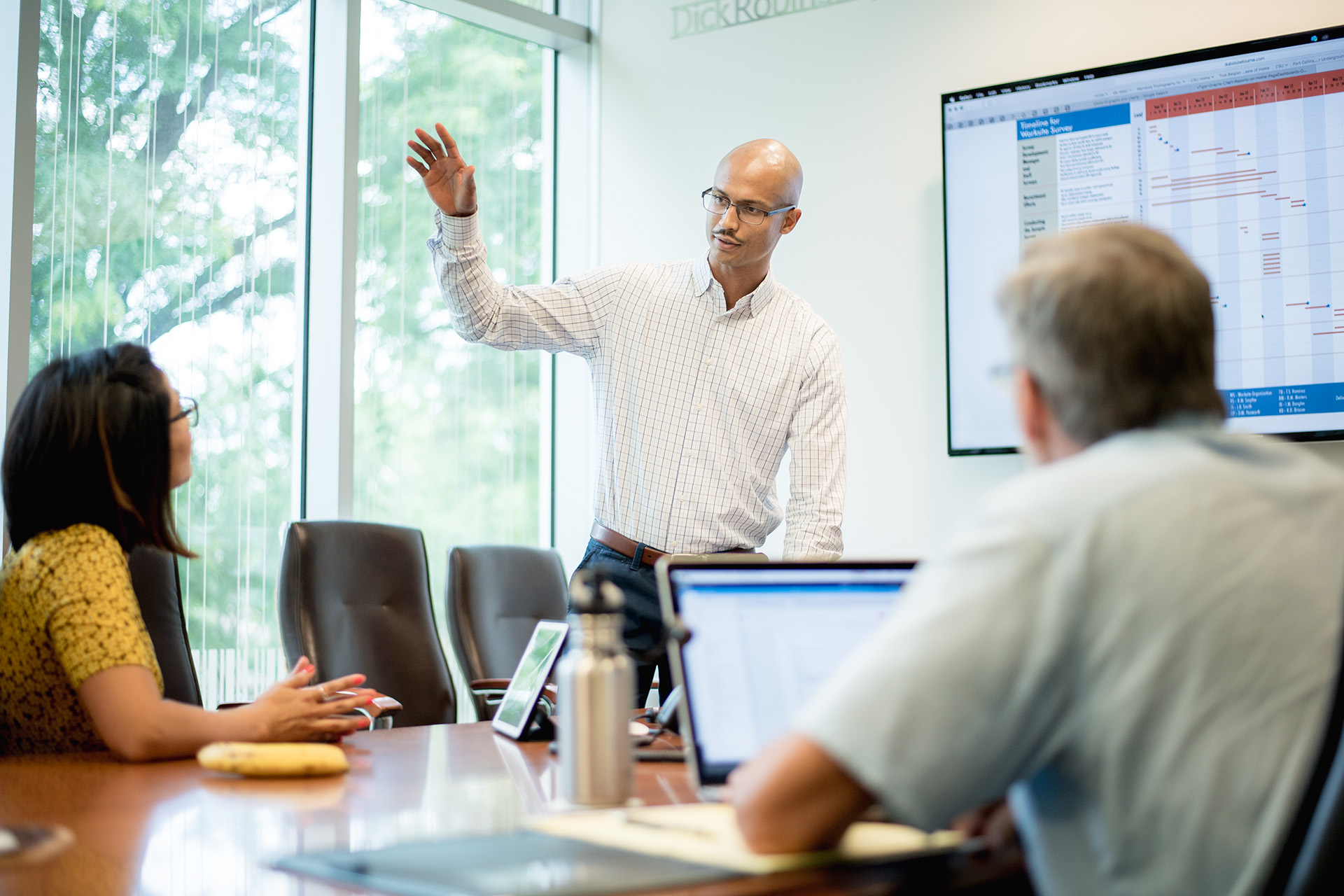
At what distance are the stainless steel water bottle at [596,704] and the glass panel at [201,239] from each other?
9.42 feet

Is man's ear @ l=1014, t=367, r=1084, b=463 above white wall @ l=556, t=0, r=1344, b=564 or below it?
below

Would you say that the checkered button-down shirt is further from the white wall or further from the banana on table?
the banana on table

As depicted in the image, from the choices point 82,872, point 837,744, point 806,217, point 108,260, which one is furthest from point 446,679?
point 837,744

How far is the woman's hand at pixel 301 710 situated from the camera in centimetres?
188

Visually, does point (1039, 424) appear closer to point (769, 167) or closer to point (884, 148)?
point (769, 167)

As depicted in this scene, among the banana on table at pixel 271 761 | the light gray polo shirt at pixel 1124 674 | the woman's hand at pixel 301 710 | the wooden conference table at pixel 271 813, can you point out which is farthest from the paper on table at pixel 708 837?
the woman's hand at pixel 301 710

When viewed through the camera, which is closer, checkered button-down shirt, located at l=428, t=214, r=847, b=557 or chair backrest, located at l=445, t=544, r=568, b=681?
checkered button-down shirt, located at l=428, t=214, r=847, b=557

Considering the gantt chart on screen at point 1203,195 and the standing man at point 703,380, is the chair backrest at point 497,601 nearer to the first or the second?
the standing man at point 703,380

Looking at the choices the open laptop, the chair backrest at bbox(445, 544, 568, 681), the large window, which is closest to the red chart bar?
the chair backrest at bbox(445, 544, 568, 681)

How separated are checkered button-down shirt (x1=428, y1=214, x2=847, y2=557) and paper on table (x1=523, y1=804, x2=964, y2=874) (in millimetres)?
1757

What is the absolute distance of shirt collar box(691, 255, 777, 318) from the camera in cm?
333

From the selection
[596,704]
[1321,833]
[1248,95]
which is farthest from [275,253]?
[1321,833]

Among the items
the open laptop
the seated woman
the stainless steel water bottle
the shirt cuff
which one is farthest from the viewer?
the shirt cuff

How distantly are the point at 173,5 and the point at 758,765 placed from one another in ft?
12.9
